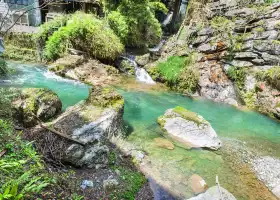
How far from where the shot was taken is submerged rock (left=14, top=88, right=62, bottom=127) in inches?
227

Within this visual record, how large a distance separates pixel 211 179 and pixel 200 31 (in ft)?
37.6

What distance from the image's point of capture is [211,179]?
5340 mm

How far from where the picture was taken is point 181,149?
21.1ft

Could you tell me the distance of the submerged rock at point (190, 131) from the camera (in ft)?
22.0

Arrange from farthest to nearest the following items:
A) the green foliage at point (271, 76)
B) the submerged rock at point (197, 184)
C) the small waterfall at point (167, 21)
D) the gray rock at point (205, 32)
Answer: the small waterfall at point (167, 21) → the gray rock at point (205, 32) → the green foliage at point (271, 76) → the submerged rock at point (197, 184)

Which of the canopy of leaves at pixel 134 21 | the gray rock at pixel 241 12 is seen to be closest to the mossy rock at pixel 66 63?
the canopy of leaves at pixel 134 21

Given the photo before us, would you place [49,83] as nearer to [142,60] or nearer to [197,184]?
[142,60]

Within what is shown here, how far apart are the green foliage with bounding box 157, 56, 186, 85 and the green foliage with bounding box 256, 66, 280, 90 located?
4.20 m

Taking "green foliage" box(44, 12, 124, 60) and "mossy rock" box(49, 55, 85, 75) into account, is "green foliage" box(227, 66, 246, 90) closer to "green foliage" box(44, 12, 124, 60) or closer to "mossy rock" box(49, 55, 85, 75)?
"green foliage" box(44, 12, 124, 60)

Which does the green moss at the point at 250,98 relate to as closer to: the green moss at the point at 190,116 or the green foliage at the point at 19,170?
the green moss at the point at 190,116

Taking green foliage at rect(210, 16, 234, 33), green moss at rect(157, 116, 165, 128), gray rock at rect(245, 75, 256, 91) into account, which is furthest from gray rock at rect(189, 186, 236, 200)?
green foliage at rect(210, 16, 234, 33)

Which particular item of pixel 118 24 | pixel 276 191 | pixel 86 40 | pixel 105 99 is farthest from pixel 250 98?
pixel 86 40

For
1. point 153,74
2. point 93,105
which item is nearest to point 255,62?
point 153,74

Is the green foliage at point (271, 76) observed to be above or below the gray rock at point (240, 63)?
below
